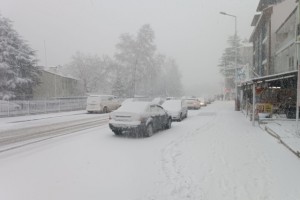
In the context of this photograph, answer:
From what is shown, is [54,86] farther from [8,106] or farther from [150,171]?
[150,171]

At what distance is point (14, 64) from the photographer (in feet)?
122

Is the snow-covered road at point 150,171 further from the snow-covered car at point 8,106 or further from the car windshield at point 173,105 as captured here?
the snow-covered car at point 8,106

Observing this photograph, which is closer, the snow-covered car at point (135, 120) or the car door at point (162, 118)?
the snow-covered car at point (135, 120)

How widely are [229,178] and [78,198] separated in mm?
3261

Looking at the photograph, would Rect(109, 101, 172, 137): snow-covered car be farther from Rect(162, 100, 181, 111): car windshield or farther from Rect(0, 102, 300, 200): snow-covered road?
Rect(162, 100, 181, 111): car windshield

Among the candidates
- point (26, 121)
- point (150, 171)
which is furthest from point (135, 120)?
point (26, 121)

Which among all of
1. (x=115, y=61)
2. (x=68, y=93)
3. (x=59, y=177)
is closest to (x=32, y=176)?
(x=59, y=177)

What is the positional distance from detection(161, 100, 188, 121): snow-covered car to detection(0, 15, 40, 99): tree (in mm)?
18179

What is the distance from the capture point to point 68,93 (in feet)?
201

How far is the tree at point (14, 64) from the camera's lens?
36.1 m

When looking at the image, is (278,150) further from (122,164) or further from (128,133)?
(128,133)

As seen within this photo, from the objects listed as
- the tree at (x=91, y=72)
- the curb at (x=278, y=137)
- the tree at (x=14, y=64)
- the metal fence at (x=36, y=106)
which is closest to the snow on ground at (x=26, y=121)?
the metal fence at (x=36, y=106)

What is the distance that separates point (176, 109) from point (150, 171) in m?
14.3

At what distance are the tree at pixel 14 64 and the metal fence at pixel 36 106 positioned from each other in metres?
4.40
